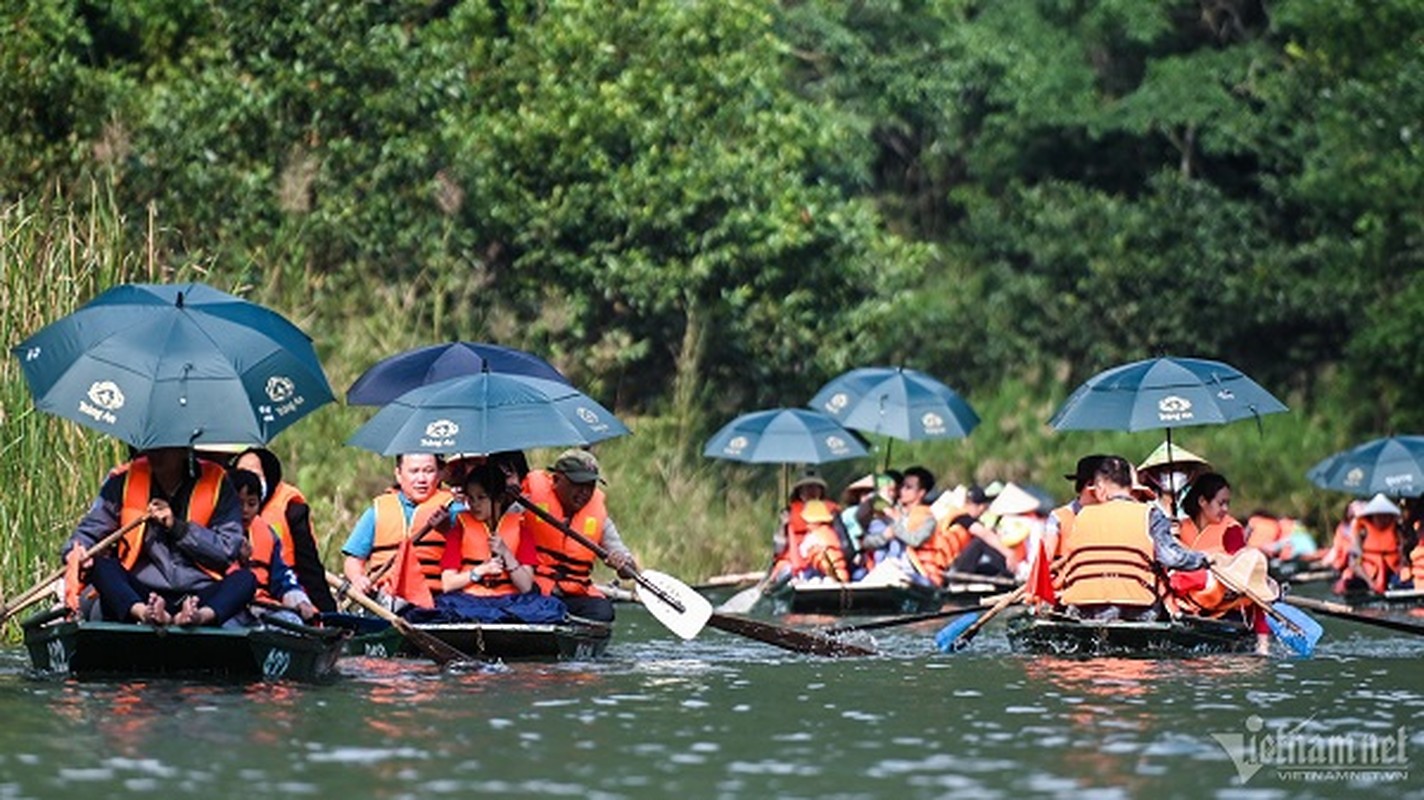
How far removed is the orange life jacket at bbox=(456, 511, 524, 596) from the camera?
1736 cm

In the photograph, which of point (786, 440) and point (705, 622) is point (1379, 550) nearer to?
point (786, 440)

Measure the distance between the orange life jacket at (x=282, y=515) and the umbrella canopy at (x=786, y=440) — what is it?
1059 cm

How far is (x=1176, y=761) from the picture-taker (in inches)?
492

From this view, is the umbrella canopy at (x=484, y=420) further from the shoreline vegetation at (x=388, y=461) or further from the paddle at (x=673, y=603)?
the shoreline vegetation at (x=388, y=461)

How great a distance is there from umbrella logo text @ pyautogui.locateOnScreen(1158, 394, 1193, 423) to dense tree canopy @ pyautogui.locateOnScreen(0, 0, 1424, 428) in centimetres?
734

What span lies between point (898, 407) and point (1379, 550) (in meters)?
4.85

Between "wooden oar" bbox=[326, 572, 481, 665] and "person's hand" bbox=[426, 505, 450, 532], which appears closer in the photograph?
"wooden oar" bbox=[326, 572, 481, 665]

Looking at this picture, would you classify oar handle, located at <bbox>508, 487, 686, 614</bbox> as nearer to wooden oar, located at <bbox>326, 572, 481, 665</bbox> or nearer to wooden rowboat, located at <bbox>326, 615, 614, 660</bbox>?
wooden rowboat, located at <bbox>326, 615, 614, 660</bbox>

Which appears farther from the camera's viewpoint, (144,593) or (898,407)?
(898,407)

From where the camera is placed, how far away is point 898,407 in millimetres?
27969

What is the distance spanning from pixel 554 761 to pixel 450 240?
2012 centimetres

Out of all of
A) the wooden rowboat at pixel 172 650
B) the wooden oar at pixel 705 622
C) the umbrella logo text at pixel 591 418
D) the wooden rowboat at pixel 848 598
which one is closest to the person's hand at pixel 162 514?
the wooden rowboat at pixel 172 650

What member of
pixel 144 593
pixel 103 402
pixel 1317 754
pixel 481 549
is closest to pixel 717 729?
pixel 1317 754

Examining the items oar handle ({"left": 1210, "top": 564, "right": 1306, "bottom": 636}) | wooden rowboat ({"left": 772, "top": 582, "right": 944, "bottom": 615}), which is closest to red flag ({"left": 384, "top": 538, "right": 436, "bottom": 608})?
oar handle ({"left": 1210, "top": 564, "right": 1306, "bottom": 636})
